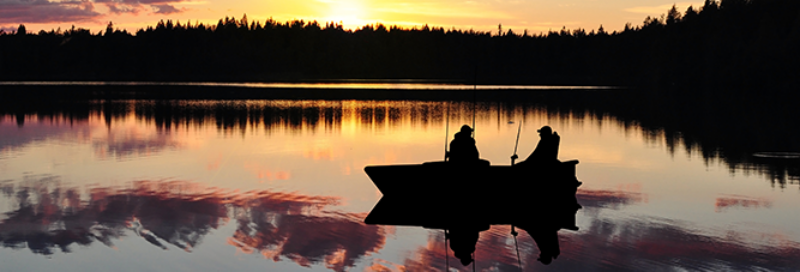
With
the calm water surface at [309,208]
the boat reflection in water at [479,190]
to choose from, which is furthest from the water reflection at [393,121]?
the boat reflection in water at [479,190]

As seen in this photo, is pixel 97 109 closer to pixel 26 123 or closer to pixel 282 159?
pixel 26 123

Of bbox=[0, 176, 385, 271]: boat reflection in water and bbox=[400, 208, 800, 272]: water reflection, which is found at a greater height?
bbox=[0, 176, 385, 271]: boat reflection in water

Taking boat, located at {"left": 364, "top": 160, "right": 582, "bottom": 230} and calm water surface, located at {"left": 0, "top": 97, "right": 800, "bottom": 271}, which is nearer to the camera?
calm water surface, located at {"left": 0, "top": 97, "right": 800, "bottom": 271}

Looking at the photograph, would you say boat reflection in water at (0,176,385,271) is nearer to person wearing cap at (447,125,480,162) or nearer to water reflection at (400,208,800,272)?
water reflection at (400,208,800,272)

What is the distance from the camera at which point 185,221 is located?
578 inches

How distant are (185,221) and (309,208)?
8.48ft

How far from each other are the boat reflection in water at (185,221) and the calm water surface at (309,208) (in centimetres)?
4

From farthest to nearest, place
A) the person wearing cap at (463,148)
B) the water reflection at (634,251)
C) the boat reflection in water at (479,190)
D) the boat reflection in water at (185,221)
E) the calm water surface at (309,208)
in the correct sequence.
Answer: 1. the person wearing cap at (463,148)
2. the boat reflection in water at (479,190)
3. the boat reflection in water at (185,221)
4. the calm water surface at (309,208)
5. the water reflection at (634,251)

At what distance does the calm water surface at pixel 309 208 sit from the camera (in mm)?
12055

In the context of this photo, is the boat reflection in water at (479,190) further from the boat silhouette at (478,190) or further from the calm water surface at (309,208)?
the calm water surface at (309,208)

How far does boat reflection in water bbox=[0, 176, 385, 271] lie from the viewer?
12703 mm

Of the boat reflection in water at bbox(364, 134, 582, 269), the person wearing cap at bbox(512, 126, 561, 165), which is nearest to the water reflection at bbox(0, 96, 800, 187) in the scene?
the person wearing cap at bbox(512, 126, 561, 165)

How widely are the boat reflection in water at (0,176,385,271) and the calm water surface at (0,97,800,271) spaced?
4 centimetres

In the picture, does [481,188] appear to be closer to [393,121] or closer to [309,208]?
[309,208]
